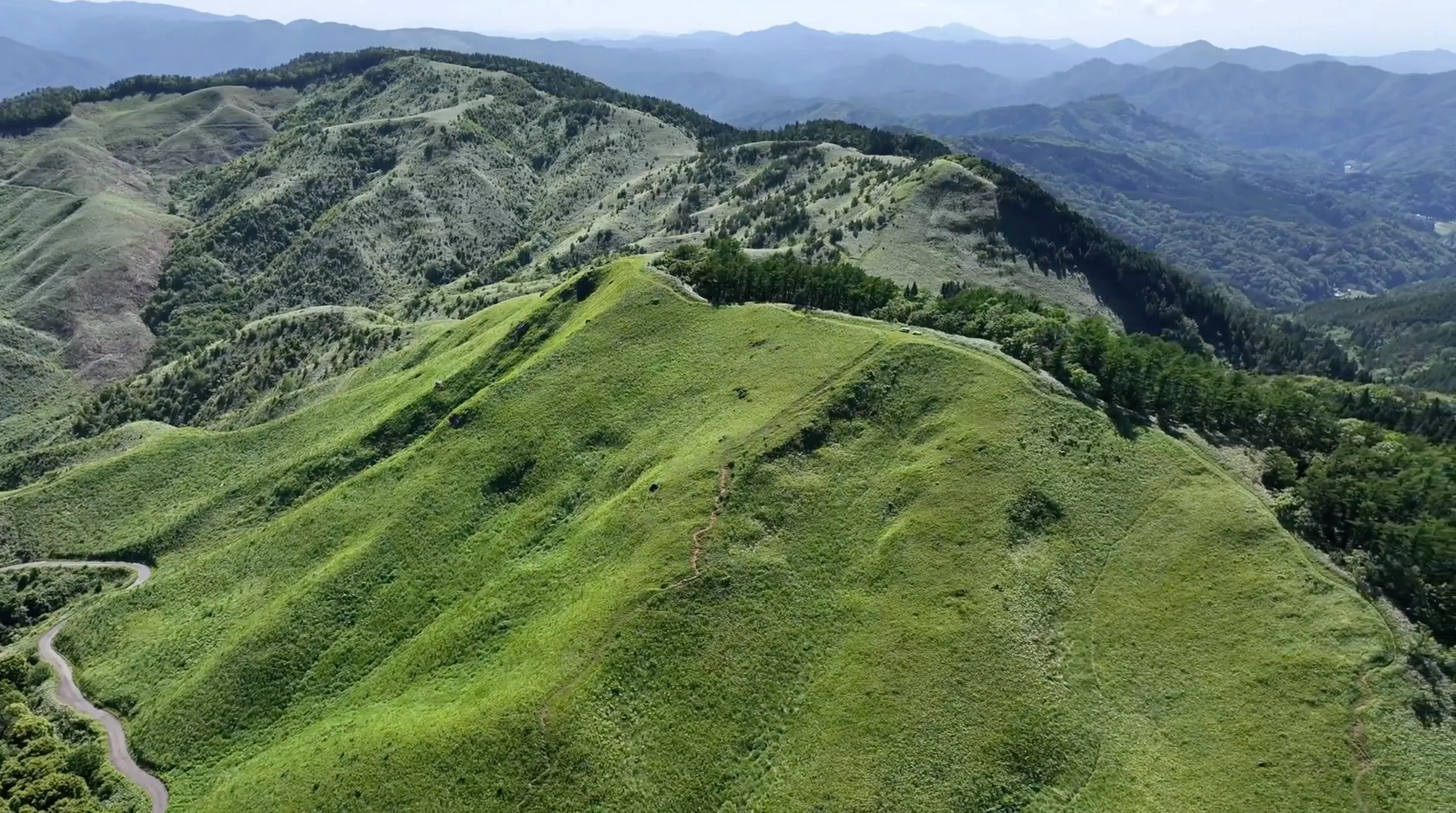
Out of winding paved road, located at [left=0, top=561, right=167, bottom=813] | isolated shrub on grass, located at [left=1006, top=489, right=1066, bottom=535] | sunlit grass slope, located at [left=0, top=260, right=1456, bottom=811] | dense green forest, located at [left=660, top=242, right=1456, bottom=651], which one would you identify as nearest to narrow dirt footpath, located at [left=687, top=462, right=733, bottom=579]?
sunlit grass slope, located at [left=0, top=260, right=1456, bottom=811]

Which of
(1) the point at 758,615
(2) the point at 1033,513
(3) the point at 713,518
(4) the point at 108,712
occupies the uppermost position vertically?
(2) the point at 1033,513

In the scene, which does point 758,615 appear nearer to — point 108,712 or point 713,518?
point 713,518

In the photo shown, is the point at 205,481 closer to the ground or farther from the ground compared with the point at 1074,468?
closer to the ground

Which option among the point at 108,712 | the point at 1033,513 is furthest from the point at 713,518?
the point at 108,712

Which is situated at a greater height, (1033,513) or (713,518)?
(1033,513)

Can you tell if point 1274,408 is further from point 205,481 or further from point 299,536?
point 205,481

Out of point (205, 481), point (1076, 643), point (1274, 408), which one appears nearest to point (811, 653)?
point (1076, 643)

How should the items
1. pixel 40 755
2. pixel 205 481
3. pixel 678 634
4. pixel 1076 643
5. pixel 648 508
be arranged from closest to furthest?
pixel 1076 643
pixel 678 634
pixel 40 755
pixel 648 508
pixel 205 481

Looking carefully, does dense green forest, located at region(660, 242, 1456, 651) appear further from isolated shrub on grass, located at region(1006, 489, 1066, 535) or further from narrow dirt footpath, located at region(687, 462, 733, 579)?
narrow dirt footpath, located at region(687, 462, 733, 579)
